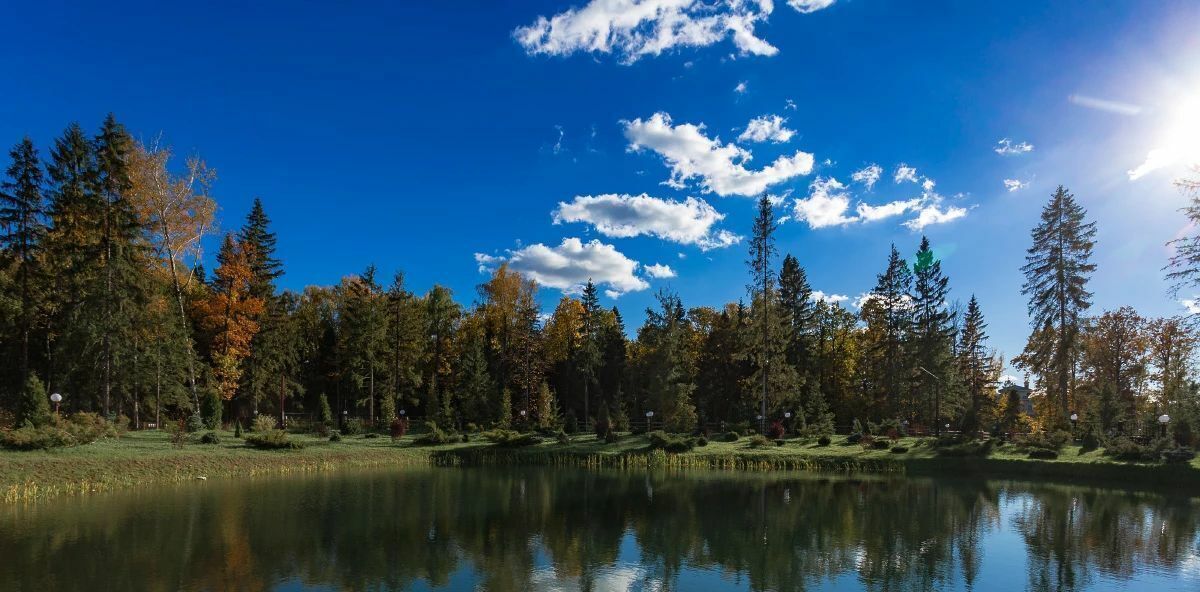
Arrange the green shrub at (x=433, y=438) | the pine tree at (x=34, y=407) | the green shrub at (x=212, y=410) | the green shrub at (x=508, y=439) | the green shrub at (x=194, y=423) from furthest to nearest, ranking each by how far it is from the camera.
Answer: the green shrub at (x=433, y=438) < the green shrub at (x=508, y=439) < the green shrub at (x=212, y=410) < the green shrub at (x=194, y=423) < the pine tree at (x=34, y=407)

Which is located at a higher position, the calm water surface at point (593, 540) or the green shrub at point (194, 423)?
the green shrub at point (194, 423)

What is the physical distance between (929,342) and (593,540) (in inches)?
1628

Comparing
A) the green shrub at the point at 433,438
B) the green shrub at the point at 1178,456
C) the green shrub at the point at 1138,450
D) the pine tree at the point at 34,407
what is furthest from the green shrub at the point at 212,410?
the green shrub at the point at 1178,456

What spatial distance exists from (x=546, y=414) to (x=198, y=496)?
29.7 m

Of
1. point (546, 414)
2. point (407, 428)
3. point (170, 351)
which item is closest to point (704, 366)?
point (546, 414)

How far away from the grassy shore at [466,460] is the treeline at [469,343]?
13.8 ft

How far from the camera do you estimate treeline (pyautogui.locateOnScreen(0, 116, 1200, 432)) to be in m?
35.1

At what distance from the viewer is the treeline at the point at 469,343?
115 ft

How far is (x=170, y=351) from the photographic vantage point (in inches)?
1614

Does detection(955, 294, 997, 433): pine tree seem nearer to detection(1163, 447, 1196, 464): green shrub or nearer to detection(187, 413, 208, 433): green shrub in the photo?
detection(1163, 447, 1196, 464): green shrub

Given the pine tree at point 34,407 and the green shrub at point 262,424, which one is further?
the green shrub at point 262,424

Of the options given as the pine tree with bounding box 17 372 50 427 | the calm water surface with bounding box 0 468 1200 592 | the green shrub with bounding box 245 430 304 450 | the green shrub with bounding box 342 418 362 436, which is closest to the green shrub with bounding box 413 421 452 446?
the green shrub with bounding box 342 418 362 436

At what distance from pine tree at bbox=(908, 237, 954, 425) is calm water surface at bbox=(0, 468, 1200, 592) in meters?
20.1

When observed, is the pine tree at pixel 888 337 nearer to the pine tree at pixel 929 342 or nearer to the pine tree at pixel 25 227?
the pine tree at pixel 929 342
